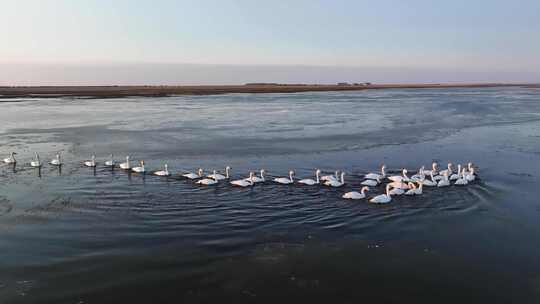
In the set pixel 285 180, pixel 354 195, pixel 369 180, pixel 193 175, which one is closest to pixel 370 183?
pixel 369 180

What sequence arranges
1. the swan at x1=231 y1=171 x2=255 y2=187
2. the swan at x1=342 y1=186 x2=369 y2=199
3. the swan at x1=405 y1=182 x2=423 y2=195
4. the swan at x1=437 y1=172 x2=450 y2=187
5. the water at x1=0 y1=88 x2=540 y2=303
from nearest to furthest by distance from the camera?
1. the water at x1=0 y1=88 x2=540 y2=303
2. the swan at x1=342 y1=186 x2=369 y2=199
3. the swan at x1=405 y1=182 x2=423 y2=195
4. the swan at x1=231 y1=171 x2=255 y2=187
5. the swan at x1=437 y1=172 x2=450 y2=187

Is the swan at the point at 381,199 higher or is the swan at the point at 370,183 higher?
the swan at the point at 370,183

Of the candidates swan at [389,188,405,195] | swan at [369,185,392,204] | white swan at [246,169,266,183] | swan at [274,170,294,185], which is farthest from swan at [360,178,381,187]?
white swan at [246,169,266,183]

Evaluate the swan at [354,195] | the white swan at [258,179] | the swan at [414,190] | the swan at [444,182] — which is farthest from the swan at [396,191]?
the white swan at [258,179]

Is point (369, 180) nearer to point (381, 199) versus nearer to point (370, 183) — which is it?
point (370, 183)

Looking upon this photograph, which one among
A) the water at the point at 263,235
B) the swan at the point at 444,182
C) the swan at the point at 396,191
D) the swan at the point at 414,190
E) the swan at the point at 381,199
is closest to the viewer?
the water at the point at 263,235

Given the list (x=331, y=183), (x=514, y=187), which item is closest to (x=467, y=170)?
(x=514, y=187)

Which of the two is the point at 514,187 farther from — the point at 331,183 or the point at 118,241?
the point at 118,241

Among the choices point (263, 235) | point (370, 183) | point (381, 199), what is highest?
point (370, 183)

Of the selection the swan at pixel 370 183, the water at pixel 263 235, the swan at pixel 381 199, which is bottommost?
the water at pixel 263 235

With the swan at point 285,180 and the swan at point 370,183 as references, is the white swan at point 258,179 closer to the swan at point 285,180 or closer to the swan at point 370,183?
the swan at point 285,180

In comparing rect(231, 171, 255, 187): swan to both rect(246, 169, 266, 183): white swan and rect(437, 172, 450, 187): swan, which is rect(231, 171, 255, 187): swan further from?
rect(437, 172, 450, 187): swan
